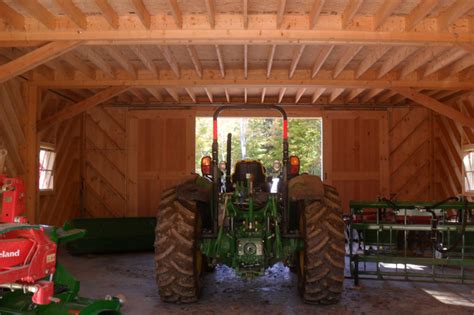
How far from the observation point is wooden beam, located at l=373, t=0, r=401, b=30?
514 cm

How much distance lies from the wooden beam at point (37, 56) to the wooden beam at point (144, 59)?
1.22 metres

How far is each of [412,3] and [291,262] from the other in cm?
329

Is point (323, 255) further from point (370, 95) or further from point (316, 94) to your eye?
point (370, 95)

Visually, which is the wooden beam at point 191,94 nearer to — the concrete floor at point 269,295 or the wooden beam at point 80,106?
the wooden beam at point 80,106

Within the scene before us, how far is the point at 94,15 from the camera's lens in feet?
18.9

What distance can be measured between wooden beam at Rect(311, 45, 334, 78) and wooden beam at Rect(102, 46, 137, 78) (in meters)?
3.10

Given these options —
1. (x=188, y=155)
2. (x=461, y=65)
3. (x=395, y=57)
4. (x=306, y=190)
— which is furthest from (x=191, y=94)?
(x=306, y=190)

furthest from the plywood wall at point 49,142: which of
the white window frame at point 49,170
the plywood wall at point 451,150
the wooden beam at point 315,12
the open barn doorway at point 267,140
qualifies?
the open barn doorway at point 267,140

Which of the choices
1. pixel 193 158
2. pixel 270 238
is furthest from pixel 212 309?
pixel 193 158

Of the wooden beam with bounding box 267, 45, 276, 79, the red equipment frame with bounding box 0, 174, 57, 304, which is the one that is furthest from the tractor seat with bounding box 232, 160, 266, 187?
the red equipment frame with bounding box 0, 174, 57, 304

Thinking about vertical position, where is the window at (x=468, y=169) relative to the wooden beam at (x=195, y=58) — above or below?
below

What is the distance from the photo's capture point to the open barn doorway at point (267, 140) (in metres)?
22.0

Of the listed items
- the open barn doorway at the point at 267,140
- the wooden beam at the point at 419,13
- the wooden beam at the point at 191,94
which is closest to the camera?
the wooden beam at the point at 419,13

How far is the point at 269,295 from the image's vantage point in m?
5.43
